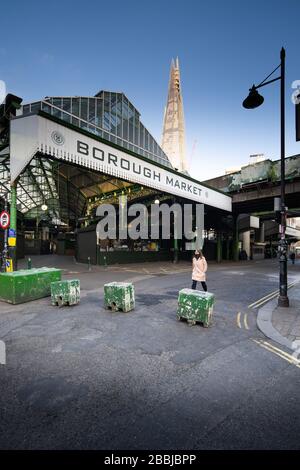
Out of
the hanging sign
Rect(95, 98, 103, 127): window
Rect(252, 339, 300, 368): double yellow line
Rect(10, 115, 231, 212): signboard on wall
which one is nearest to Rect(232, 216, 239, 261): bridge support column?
Rect(10, 115, 231, 212): signboard on wall

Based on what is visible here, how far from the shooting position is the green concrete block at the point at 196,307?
550 centimetres

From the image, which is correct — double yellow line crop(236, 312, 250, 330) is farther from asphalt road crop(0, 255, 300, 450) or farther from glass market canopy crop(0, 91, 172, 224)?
glass market canopy crop(0, 91, 172, 224)

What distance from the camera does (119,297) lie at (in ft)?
21.9

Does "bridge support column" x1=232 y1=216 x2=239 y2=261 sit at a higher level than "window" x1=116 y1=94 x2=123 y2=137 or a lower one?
lower

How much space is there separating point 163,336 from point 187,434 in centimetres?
265

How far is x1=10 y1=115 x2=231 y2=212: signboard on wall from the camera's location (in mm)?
9898

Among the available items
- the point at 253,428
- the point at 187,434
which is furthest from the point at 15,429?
the point at 253,428

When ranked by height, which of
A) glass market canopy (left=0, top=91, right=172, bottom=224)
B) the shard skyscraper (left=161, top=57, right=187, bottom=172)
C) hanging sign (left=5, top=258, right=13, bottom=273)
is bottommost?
hanging sign (left=5, top=258, right=13, bottom=273)

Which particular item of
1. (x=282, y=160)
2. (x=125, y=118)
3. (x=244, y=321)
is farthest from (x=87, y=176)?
(x=244, y=321)

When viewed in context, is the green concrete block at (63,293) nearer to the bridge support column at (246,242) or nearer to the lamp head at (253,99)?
the lamp head at (253,99)

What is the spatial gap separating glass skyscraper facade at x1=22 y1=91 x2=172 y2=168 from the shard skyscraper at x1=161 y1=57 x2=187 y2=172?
12304cm

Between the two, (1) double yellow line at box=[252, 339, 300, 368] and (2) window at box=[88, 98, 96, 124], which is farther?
(2) window at box=[88, 98, 96, 124]

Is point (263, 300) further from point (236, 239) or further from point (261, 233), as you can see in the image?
point (261, 233)

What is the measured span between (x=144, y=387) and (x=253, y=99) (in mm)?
9073
